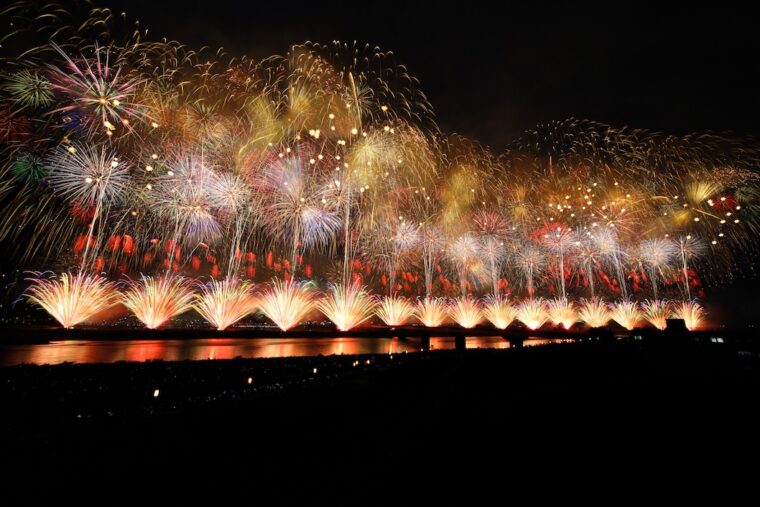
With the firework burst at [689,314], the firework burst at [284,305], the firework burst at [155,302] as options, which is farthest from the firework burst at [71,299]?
the firework burst at [689,314]

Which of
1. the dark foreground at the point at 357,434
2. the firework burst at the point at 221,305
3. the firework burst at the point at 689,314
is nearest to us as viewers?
the dark foreground at the point at 357,434

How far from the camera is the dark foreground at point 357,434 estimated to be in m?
2.80

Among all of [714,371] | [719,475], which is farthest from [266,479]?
[714,371]

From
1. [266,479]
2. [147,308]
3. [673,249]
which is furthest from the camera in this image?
[673,249]

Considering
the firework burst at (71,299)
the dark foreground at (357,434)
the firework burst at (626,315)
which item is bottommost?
the dark foreground at (357,434)

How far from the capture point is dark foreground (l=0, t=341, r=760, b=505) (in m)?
2.80

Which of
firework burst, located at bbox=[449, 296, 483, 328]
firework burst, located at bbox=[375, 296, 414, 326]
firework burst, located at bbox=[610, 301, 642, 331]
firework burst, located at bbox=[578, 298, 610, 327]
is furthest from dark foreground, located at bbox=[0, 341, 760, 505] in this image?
firework burst, located at bbox=[610, 301, 642, 331]

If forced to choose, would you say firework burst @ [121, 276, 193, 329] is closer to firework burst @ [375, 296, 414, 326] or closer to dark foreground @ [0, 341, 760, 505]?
dark foreground @ [0, 341, 760, 505]

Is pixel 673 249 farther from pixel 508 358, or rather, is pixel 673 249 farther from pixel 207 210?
pixel 207 210

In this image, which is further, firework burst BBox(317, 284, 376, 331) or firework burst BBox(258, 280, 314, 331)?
firework burst BBox(317, 284, 376, 331)

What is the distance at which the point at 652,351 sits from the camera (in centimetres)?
1452

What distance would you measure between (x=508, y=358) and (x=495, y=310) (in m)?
27.0

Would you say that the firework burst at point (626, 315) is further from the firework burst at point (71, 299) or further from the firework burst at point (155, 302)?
the firework burst at point (71, 299)

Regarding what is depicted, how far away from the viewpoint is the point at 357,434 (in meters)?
4.03
